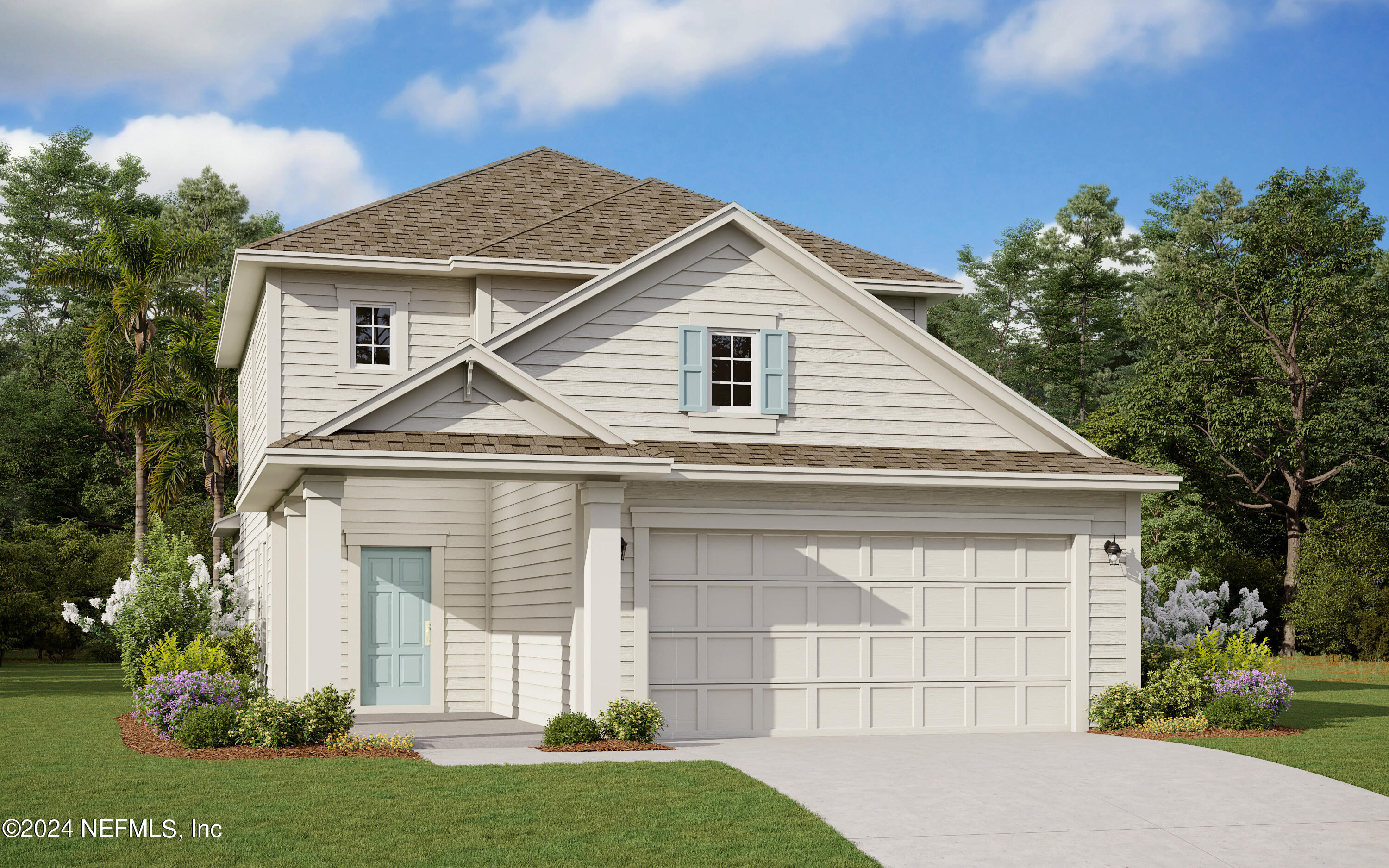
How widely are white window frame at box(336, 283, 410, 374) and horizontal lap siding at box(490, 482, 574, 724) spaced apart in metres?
2.41

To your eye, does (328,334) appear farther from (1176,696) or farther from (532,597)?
(1176,696)

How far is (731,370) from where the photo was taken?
52.7ft

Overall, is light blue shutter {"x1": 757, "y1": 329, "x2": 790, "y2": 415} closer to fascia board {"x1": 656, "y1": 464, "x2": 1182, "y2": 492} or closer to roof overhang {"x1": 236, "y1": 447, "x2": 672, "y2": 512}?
fascia board {"x1": 656, "y1": 464, "x2": 1182, "y2": 492}

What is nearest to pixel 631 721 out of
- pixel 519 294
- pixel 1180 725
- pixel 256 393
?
pixel 1180 725

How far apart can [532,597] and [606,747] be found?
4.26 meters

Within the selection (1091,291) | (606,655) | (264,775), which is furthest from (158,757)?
(1091,291)

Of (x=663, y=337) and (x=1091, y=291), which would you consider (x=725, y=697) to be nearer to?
(x=663, y=337)

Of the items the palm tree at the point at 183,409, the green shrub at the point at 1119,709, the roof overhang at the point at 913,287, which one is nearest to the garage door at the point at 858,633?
the green shrub at the point at 1119,709

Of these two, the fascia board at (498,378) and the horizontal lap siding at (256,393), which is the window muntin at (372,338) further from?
the fascia board at (498,378)

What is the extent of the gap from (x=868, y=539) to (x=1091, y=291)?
3987cm

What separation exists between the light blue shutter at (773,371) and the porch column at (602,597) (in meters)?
2.74

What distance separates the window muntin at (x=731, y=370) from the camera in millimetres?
16016

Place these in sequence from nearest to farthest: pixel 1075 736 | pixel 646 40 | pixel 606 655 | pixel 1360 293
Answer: pixel 606 655 → pixel 1075 736 → pixel 646 40 → pixel 1360 293

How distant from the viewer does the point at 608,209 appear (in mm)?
19891
